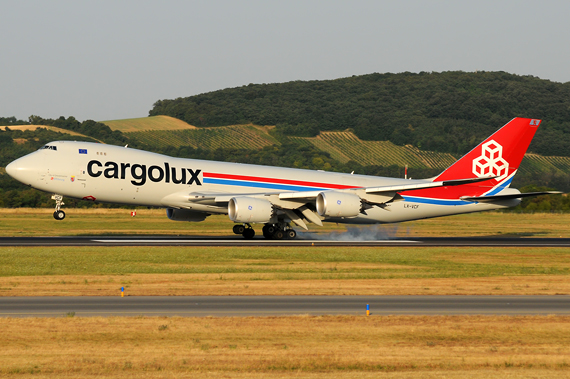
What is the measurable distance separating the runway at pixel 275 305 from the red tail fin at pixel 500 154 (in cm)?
2510

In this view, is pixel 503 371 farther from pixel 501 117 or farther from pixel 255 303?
pixel 501 117

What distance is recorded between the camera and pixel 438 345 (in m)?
13.1

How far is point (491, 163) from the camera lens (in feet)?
144

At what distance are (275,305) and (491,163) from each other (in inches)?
1185

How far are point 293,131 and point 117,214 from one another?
4269 inches

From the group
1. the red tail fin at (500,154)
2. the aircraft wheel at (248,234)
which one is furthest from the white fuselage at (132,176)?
the red tail fin at (500,154)

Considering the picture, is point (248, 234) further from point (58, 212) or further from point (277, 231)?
point (58, 212)

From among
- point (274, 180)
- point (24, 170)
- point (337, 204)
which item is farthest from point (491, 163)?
point (24, 170)

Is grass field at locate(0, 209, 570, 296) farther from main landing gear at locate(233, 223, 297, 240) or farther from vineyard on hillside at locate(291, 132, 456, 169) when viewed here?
vineyard on hillside at locate(291, 132, 456, 169)

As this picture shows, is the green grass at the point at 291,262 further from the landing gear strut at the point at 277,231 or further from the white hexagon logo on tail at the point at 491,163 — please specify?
the white hexagon logo on tail at the point at 491,163

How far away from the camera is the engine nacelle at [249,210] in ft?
118

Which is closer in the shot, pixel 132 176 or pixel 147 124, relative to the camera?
pixel 132 176

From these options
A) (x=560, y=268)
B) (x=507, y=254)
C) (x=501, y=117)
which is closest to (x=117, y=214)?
(x=507, y=254)

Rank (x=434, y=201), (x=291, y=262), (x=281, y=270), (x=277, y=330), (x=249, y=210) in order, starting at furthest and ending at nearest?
(x=434, y=201)
(x=249, y=210)
(x=291, y=262)
(x=281, y=270)
(x=277, y=330)
